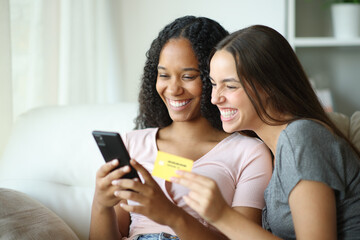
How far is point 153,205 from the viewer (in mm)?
1139

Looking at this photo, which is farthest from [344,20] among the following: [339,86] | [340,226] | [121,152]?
[121,152]

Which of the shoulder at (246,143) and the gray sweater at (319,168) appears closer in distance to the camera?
the gray sweater at (319,168)

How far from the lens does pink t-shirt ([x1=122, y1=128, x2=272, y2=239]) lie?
1.42 m

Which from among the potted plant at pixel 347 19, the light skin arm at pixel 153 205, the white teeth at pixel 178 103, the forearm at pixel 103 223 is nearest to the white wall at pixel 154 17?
the potted plant at pixel 347 19

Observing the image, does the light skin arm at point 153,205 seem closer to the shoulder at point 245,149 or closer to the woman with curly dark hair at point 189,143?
the woman with curly dark hair at point 189,143

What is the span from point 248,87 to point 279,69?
0.09 m

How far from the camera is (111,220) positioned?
4.69 ft

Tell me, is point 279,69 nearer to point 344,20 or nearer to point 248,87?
point 248,87

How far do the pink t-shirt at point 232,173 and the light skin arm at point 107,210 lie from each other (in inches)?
2.2

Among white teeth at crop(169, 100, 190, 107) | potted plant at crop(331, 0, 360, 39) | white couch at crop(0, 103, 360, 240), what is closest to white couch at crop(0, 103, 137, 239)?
white couch at crop(0, 103, 360, 240)

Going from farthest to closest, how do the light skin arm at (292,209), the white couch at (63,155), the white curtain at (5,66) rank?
the white curtain at (5,66) → the white couch at (63,155) → the light skin arm at (292,209)

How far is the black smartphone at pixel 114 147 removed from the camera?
1.15 m

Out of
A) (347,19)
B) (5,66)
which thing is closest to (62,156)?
(5,66)

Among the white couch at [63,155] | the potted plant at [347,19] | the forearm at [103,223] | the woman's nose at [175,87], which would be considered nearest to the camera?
the forearm at [103,223]
